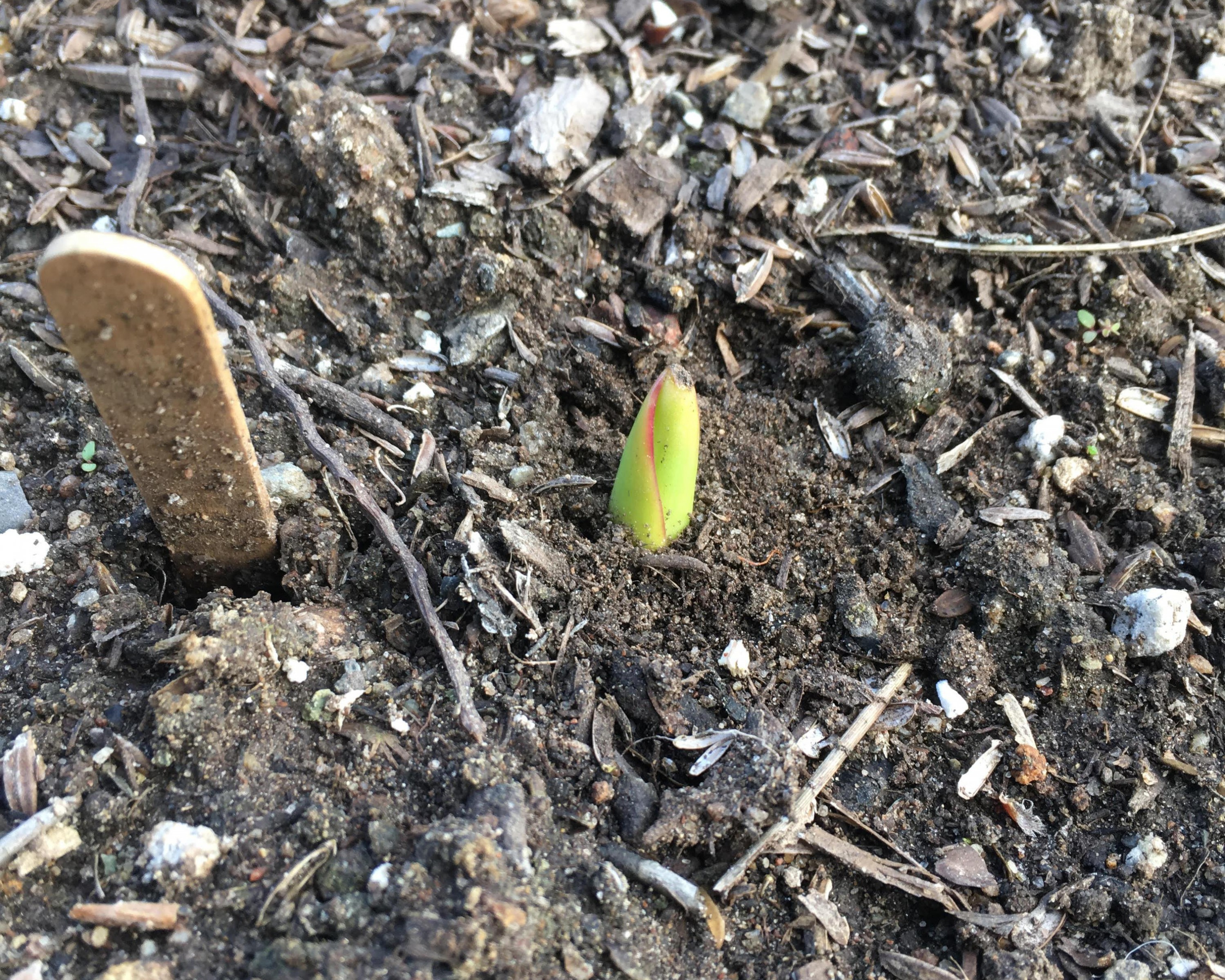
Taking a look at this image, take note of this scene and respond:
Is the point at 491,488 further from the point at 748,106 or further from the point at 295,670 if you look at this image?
the point at 748,106

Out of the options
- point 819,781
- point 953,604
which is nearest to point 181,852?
point 819,781

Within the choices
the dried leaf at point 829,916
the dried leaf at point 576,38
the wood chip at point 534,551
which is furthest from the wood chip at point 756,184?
the dried leaf at point 829,916

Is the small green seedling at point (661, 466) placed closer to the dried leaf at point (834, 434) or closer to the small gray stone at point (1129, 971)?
the dried leaf at point (834, 434)

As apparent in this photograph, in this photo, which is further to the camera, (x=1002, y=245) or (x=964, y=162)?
(x=964, y=162)

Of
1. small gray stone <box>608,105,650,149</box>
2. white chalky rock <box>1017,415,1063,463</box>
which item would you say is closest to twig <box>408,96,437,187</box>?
small gray stone <box>608,105,650,149</box>

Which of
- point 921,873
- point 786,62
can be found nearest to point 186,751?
point 921,873

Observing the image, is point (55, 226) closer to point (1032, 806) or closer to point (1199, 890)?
point (1032, 806)
